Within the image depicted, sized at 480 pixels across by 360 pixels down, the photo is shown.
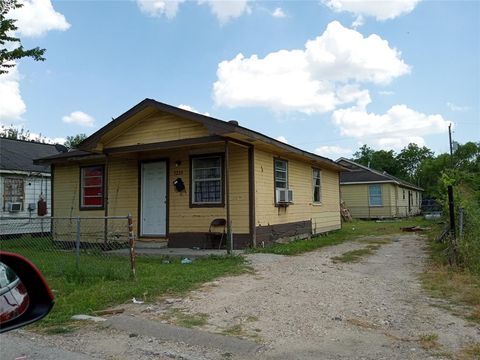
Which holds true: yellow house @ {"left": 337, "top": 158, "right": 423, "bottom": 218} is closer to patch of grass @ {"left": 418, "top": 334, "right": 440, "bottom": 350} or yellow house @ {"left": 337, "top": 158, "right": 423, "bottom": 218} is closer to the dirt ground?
the dirt ground

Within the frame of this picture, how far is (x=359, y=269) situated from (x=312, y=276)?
143 centimetres

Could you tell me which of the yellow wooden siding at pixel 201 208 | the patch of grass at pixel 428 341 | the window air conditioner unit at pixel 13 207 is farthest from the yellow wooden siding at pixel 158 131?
the window air conditioner unit at pixel 13 207

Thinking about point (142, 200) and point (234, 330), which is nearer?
point (234, 330)

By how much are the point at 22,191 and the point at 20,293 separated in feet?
58.8

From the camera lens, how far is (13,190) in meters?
17.7

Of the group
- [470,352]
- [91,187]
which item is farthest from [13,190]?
[470,352]

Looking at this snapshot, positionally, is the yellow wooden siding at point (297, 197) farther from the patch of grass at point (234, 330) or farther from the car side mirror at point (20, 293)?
the car side mirror at point (20, 293)

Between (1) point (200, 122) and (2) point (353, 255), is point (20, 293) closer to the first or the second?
(1) point (200, 122)

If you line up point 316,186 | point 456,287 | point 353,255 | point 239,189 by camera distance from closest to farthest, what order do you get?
1. point 456,287
2. point 353,255
3. point 239,189
4. point 316,186

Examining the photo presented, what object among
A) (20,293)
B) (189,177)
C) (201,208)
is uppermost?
(189,177)

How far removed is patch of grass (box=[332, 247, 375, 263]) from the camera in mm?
9889

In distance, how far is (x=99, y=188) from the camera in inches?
557

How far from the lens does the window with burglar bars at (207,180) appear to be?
11555 mm

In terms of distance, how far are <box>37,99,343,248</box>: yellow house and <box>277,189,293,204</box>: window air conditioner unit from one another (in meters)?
0.03
